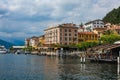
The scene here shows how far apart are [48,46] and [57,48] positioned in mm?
18873

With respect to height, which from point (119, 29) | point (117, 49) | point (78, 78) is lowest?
point (78, 78)

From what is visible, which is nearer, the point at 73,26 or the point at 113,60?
the point at 113,60

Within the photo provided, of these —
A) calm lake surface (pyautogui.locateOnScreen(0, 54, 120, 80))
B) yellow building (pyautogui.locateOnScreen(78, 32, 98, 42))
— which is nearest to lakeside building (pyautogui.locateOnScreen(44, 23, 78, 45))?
yellow building (pyautogui.locateOnScreen(78, 32, 98, 42))

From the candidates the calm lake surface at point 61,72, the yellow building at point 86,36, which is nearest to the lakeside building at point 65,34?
the yellow building at point 86,36

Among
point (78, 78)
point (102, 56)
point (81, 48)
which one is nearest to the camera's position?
point (78, 78)

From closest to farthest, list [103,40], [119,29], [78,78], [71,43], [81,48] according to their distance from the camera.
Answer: [78,78] → [103,40] → [81,48] → [119,29] → [71,43]

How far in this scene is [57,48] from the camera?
181000 millimetres

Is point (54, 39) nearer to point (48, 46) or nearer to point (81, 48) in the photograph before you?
point (48, 46)

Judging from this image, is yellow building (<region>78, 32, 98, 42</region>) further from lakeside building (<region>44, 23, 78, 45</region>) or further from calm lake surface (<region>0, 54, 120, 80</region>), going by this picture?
calm lake surface (<region>0, 54, 120, 80</region>)

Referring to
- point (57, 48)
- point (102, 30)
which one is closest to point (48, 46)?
point (57, 48)

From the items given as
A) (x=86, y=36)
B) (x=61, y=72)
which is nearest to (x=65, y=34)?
(x=86, y=36)

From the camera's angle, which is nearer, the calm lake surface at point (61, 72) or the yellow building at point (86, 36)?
the calm lake surface at point (61, 72)

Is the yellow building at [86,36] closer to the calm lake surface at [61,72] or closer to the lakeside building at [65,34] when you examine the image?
the lakeside building at [65,34]

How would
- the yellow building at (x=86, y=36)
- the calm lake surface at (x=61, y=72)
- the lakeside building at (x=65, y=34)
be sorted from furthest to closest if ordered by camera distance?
the yellow building at (x=86, y=36)
the lakeside building at (x=65, y=34)
the calm lake surface at (x=61, y=72)
